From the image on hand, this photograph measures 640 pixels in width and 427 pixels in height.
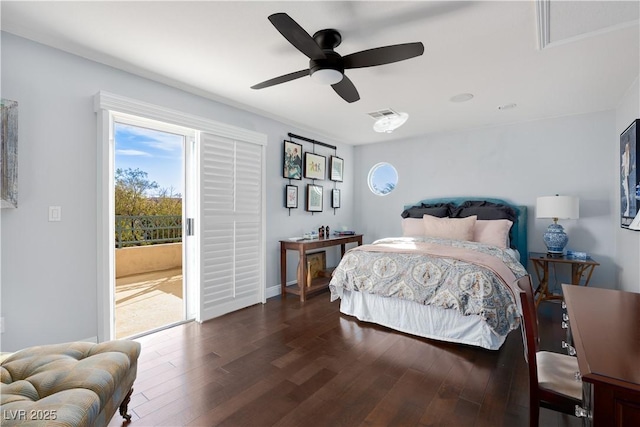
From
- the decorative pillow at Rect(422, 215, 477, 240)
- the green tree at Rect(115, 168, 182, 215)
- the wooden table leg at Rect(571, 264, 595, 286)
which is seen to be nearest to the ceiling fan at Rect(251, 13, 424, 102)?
the decorative pillow at Rect(422, 215, 477, 240)

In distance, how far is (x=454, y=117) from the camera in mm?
4121

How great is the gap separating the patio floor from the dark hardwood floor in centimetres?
39

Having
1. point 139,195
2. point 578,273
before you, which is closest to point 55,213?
point 139,195

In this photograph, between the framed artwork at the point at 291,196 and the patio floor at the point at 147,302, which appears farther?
the framed artwork at the point at 291,196

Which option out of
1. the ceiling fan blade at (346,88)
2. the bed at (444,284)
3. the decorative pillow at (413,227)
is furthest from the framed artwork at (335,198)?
the ceiling fan blade at (346,88)

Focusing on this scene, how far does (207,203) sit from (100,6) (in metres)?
1.90

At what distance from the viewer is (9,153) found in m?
2.07

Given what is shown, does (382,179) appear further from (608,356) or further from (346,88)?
(608,356)

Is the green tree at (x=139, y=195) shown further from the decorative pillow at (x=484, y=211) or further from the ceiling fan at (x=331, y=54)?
the decorative pillow at (x=484, y=211)

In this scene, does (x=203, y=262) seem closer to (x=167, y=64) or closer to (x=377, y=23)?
(x=167, y=64)

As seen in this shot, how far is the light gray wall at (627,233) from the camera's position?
9.17 ft

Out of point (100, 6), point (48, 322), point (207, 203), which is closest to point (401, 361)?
point (207, 203)

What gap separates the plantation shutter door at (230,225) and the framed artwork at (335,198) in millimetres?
1733

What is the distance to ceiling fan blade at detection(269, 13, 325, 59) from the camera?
158cm
